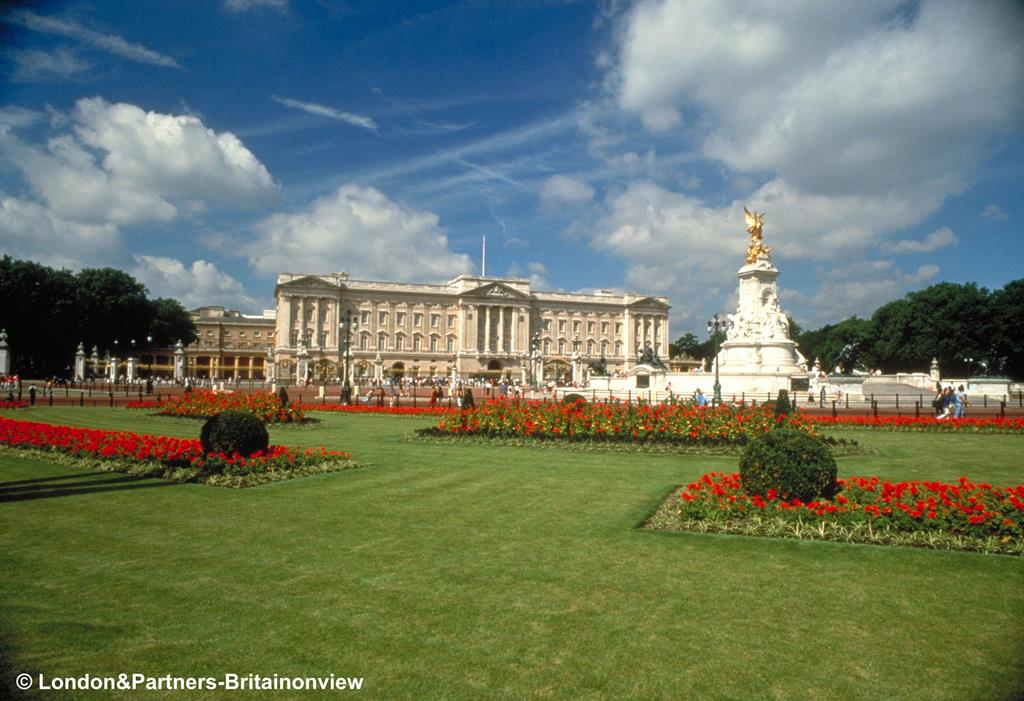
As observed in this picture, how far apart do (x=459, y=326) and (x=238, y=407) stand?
8304 centimetres

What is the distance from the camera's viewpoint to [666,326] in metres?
116

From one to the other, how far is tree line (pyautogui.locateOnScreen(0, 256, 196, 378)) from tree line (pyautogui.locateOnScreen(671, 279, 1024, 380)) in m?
80.0

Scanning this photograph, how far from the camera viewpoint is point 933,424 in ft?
73.4

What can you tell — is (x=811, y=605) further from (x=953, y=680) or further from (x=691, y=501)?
(x=691, y=501)

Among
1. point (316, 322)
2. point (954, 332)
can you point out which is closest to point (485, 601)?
point (954, 332)

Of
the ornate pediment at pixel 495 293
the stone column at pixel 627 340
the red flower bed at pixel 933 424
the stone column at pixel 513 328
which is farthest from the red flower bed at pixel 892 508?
the stone column at pixel 627 340

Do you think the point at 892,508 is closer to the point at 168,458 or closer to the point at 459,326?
the point at 168,458

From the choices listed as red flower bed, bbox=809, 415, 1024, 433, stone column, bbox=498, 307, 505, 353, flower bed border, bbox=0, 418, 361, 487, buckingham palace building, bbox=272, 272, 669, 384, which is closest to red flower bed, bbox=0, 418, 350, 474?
flower bed border, bbox=0, 418, 361, 487

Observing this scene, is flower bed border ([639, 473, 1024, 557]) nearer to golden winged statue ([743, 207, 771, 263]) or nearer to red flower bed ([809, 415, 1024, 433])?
red flower bed ([809, 415, 1024, 433])

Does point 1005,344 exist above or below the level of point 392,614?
above

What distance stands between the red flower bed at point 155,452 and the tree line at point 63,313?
59232mm

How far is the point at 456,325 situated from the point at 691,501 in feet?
320

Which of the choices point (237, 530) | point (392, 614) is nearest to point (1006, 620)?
point (392, 614)

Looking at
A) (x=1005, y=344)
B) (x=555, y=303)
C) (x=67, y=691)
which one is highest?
(x=555, y=303)
